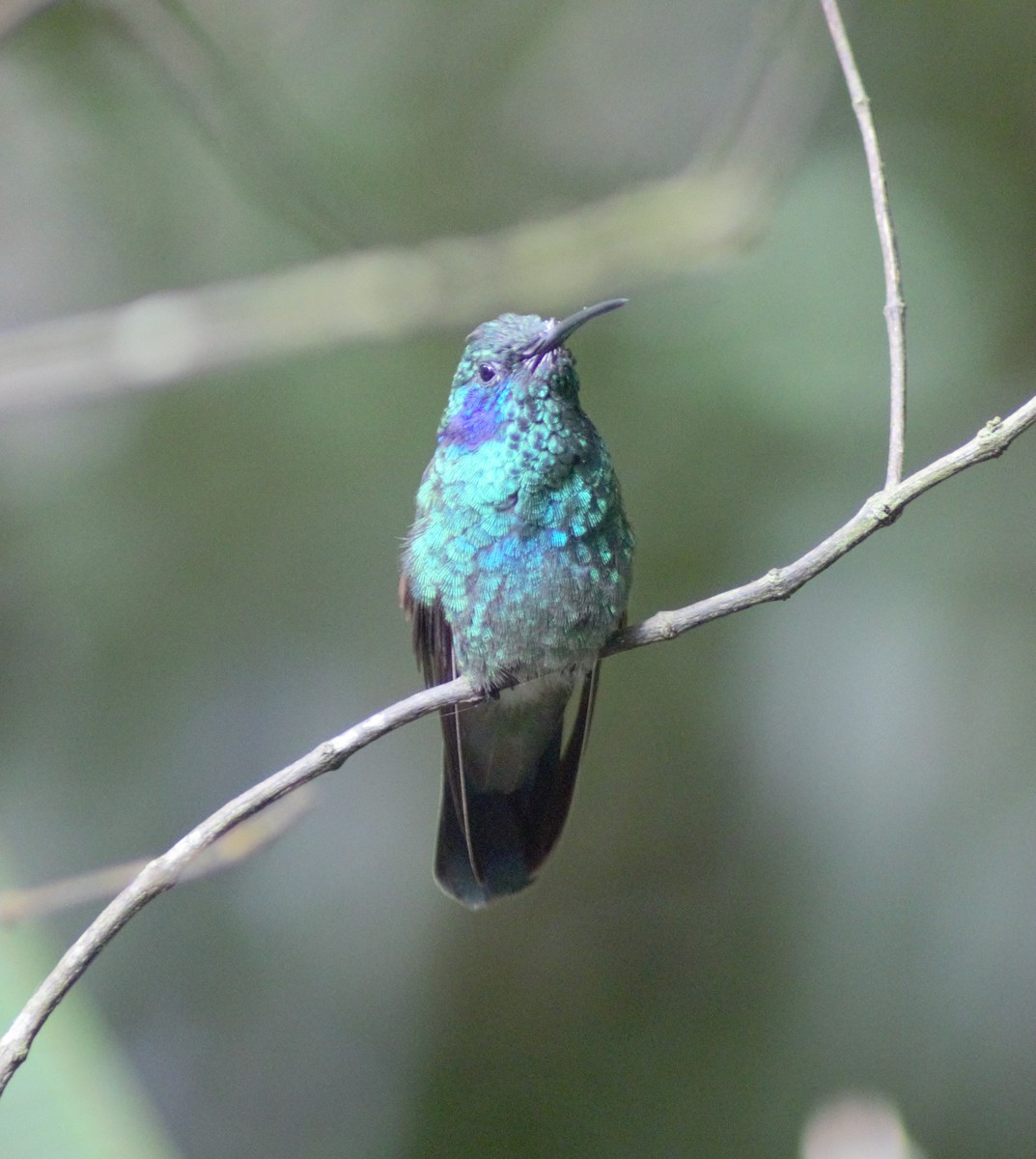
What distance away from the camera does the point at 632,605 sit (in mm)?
3441

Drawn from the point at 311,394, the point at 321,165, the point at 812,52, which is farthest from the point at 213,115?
the point at 812,52

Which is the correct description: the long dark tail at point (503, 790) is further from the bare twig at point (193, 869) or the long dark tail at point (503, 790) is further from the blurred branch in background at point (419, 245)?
the blurred branch in background at point (419, 245)

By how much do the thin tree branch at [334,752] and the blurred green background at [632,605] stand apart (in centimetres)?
173

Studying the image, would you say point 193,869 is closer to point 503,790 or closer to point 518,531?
point 503,790

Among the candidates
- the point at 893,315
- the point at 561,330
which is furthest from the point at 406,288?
the point at 893,315

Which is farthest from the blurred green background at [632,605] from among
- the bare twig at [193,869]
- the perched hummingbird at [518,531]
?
the perched hummingbird at [518,531]

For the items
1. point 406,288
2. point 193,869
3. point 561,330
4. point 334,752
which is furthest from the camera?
point 406,288

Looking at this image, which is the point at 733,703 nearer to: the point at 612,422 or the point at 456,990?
the point at 612,422

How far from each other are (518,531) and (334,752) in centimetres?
57

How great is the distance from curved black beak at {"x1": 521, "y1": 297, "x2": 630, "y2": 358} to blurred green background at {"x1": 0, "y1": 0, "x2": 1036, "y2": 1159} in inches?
51.6

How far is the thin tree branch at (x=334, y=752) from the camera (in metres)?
1.32

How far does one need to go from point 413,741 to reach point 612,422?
103 cm

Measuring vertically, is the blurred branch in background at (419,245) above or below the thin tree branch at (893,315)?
above

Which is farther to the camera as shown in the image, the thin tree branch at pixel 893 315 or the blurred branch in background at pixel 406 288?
the blurred branch in background at pixel 406 288
